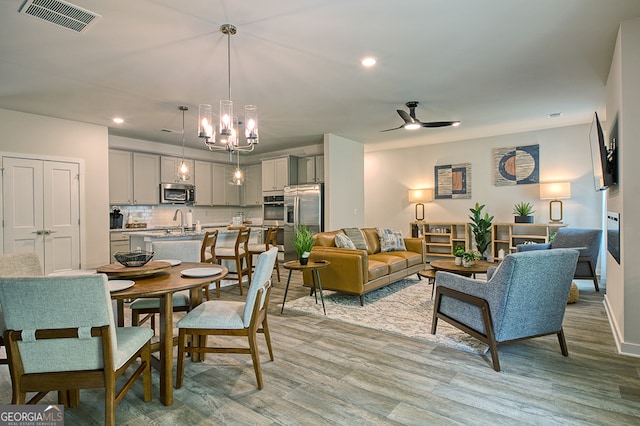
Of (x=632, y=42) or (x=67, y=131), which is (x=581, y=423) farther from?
(x=67, y=131)

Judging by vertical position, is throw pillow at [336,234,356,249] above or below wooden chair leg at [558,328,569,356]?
above

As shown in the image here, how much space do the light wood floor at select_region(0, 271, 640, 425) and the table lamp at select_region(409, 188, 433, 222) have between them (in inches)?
184

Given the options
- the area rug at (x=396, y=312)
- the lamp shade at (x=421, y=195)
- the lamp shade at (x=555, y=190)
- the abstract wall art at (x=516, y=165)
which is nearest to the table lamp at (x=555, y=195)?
the lamp shade at (x=555, y=190)

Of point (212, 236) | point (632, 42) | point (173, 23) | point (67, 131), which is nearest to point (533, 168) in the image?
point (632, 42)

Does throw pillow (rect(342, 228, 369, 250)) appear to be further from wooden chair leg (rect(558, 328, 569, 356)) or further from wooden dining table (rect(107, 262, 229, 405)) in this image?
wooden dining table (rect(107, 262, 229, 405))

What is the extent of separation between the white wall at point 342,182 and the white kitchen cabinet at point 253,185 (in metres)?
2.54

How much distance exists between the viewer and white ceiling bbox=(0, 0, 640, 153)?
2555mm

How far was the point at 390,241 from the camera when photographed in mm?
5594

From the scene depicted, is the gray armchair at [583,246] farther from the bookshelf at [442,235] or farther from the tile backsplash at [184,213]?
the tile backsplash at [184,213]

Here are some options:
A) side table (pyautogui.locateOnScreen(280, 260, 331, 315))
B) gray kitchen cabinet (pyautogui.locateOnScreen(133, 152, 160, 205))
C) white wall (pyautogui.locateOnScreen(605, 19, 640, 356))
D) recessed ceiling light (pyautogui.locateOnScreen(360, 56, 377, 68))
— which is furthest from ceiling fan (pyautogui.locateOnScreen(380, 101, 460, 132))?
gray kitchen cabinet (pyautogui.locateOnScreen(133, 152, 160, 205))

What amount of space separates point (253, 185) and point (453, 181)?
4782mm

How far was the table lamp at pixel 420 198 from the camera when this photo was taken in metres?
7.55

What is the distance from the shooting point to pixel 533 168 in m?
6.53

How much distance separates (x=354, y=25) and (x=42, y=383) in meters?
3.03
